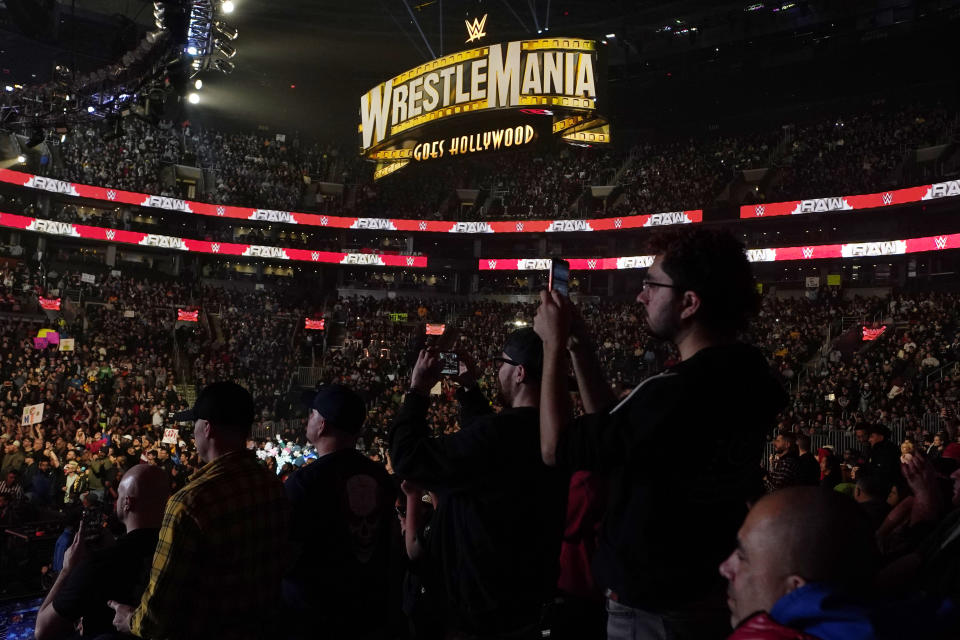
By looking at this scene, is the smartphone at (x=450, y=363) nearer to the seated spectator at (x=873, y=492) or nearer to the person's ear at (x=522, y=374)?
the person's ear at (x=522, y=374)

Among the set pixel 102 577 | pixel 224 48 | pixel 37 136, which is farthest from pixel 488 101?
pixel 102 577

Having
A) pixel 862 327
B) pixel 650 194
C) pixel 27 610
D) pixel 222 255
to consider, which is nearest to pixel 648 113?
pixel 650 194

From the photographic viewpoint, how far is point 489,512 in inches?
108

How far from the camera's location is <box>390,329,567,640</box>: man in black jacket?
8.87ft

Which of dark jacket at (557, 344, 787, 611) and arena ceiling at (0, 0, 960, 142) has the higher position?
arena ceiling at (0, 0, 960, 142)

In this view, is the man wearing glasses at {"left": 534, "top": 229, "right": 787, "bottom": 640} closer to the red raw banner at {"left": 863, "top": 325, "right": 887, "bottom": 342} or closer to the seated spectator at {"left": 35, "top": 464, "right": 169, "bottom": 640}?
the seated spectator at {"left": 35, "top": 464, "right": 169, "bottom": 640}

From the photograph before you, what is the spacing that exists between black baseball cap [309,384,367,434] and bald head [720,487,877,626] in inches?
97.5

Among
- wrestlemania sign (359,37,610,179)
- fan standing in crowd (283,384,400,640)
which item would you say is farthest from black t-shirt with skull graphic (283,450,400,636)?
wrestlemania sign (359,37,610,179)

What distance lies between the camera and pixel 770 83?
126 ft

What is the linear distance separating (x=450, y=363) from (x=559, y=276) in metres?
0.91

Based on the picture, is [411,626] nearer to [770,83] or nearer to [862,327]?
[862,327]

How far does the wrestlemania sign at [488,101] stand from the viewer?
2334 centimetres

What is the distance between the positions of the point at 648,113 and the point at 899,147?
570 inches

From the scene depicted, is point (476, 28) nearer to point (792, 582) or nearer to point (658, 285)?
point (658, 285)
